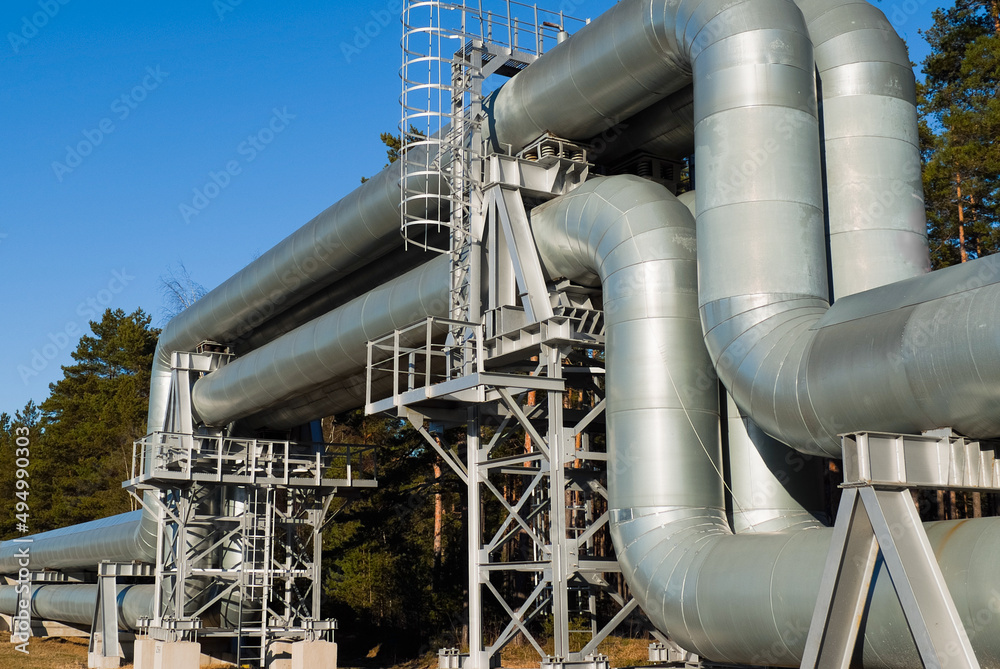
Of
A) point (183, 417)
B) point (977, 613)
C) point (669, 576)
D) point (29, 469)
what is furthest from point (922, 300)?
point (29, 469)

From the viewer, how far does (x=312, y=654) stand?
24.9m

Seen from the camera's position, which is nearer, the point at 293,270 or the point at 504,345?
the point at 504,345

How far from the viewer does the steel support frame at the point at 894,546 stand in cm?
865

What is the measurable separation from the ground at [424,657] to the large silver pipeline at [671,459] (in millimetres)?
14672

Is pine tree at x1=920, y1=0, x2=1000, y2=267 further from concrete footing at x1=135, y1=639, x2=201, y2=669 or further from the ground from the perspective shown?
concrete footing at x1=135, y1=639, x2=201, y2=669

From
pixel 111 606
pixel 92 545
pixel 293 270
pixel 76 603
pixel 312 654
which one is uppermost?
pixel 293 270

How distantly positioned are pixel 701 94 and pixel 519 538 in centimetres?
2884

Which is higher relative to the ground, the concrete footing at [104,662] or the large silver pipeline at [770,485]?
the large silver pipeline at [770,485]

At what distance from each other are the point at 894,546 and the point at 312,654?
18.8 metres

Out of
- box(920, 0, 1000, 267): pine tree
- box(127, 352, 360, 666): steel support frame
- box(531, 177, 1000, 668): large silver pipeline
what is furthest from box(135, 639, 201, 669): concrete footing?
box(920, 0, 1000, 267): pine tree

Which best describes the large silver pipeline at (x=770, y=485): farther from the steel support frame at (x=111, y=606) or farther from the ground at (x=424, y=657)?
the steel support frame at (x=111, y=606)

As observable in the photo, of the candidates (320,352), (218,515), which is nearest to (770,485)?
(320,352)

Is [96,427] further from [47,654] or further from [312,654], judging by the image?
[312,654]

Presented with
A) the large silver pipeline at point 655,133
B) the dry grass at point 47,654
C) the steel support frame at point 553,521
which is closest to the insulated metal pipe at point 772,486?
the steel support frame at point 553,521
